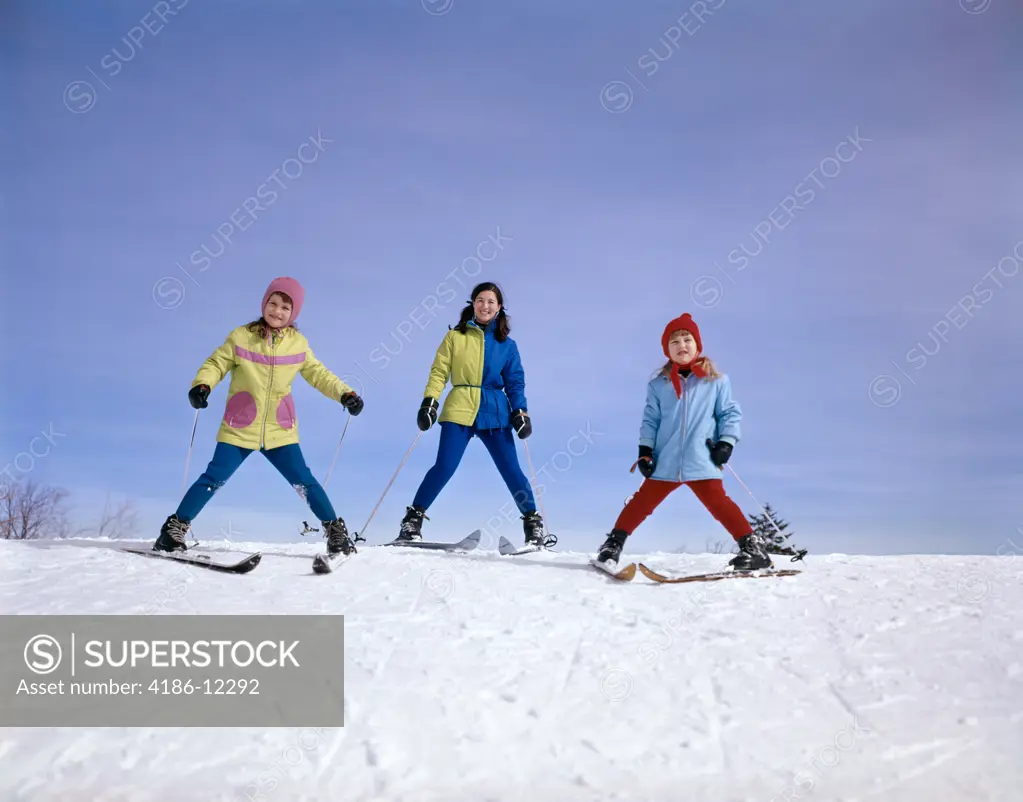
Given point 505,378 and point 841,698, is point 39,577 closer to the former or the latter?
point 505,378

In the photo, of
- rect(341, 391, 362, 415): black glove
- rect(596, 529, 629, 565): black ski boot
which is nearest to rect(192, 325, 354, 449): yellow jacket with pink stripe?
rect(341, 391, 362, 415): black glove

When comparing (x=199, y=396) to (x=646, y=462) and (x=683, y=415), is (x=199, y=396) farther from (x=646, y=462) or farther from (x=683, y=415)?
(x=683, y=415)

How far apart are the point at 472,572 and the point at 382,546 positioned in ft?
5.06

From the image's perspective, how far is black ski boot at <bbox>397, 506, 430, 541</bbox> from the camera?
283 inches

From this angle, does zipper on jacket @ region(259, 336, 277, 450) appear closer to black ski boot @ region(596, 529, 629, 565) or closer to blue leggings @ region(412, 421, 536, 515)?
blue leggings @ region(412, 421, 536, 515)

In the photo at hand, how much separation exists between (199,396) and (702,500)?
4.09 metres

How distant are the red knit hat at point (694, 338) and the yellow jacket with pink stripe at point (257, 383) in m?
3.08

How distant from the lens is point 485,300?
745cm

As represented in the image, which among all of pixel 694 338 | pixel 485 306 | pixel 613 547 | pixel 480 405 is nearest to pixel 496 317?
pixel 485 306

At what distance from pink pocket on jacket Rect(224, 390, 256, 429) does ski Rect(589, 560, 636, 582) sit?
3.01 metres

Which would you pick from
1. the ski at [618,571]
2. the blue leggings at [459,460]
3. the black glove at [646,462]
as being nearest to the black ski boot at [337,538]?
the blue leggings at [459,460]

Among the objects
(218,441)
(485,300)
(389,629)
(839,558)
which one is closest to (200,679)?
(389,629)

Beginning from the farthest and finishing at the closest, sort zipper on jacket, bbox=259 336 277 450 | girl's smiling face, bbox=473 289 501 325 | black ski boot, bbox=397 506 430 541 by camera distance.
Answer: girl's smiling face, bbox=473 289 501 325 → black ski boot, bbox=397 506 430 541 → zipper on jacket, bbox=259 336 277 450

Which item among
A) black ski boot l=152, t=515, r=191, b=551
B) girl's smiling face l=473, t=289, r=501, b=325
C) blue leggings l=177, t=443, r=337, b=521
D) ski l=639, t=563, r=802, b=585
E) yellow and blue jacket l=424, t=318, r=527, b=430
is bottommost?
ski l=639, t=563, r=802, b=585
